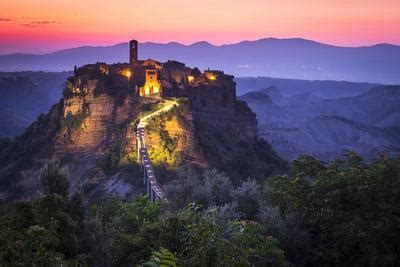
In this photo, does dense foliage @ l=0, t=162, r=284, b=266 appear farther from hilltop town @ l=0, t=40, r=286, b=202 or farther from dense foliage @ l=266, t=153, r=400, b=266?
hilltop town @ l=0, t=40, r=286, b=202

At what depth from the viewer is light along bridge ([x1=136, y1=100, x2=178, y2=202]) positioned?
37.8 m

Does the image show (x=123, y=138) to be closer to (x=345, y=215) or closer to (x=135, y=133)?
(x=135, y=133)

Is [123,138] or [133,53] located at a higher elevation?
[133,53]

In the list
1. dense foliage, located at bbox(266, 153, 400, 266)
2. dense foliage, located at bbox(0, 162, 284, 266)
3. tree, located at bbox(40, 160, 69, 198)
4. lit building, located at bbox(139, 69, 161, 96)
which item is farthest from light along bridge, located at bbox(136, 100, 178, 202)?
dense foliage, located at bbox(0, 162, 284, 266)

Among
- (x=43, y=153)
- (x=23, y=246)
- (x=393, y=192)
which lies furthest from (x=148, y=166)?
(x=23, y=246)

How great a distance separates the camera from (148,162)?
4594 cm

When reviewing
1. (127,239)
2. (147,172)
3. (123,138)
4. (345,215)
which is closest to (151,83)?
(123,138)

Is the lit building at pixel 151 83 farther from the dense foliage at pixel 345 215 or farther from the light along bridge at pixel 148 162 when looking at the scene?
the dense foliage at pixel 345 215

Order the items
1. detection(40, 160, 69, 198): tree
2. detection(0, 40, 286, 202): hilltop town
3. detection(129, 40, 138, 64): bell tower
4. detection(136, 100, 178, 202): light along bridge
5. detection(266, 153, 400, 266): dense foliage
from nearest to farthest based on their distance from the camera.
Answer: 1. detection(266, 153, 400, 266): dense foliage
2. detection(40, 160, 69, 198): tree
3. detection(136, 100, 178, 202): light along bridge
4. detection(0, 40, 286, 202): hilltop town
5. detection(129, 40, 138, 64): bell tower

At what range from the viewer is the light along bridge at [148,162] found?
3778 cm

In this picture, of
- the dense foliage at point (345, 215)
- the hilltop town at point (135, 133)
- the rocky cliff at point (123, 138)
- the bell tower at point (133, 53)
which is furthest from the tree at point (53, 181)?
the bell tower at point (133, 53)

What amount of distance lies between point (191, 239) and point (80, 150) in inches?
2025

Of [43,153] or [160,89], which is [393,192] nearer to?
[160,89]

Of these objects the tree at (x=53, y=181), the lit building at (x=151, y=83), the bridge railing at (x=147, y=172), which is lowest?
the bridge railing at (x=147, y=172)
